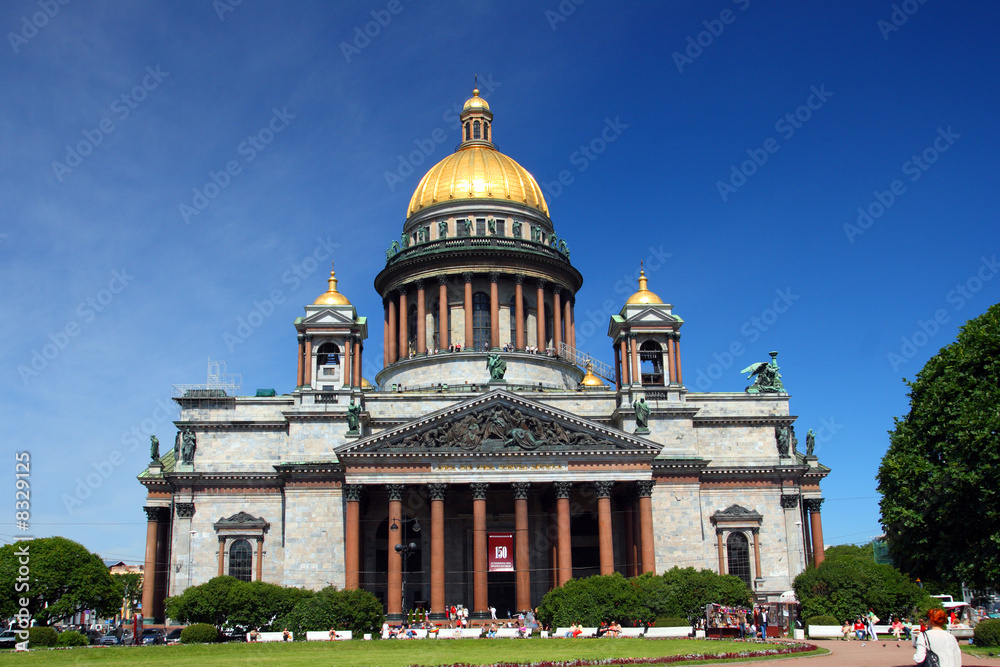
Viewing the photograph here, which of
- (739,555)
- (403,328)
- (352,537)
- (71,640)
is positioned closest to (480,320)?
(403,328)

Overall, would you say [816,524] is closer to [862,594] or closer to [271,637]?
[862,594]

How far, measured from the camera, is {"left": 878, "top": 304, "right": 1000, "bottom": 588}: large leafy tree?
111 ft

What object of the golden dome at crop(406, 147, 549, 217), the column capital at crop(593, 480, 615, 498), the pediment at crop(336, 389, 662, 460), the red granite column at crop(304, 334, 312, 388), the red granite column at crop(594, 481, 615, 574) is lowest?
the red granite column at crop(594, 481, 615, 574)

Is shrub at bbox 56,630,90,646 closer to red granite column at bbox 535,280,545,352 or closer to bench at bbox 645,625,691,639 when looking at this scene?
bench at bbox 645,625,691,639

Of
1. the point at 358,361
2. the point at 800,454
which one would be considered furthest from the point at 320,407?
the point at 800,454

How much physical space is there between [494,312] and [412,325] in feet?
25.5

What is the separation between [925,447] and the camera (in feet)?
121

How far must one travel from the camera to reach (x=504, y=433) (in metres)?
57.2

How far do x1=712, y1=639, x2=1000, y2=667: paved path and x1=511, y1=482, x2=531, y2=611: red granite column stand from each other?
61.3ft

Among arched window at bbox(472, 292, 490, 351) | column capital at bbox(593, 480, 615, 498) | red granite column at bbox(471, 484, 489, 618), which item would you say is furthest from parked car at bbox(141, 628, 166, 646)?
arched window at bbox(472, 292, 490, 351)

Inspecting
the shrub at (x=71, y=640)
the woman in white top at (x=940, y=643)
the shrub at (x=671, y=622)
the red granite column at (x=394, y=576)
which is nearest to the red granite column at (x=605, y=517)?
the shrub at (x=671, y=622)

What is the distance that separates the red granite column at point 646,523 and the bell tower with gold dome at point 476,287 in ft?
51.8

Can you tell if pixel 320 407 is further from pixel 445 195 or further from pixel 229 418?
pixel 445 195

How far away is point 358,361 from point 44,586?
25.8 m
